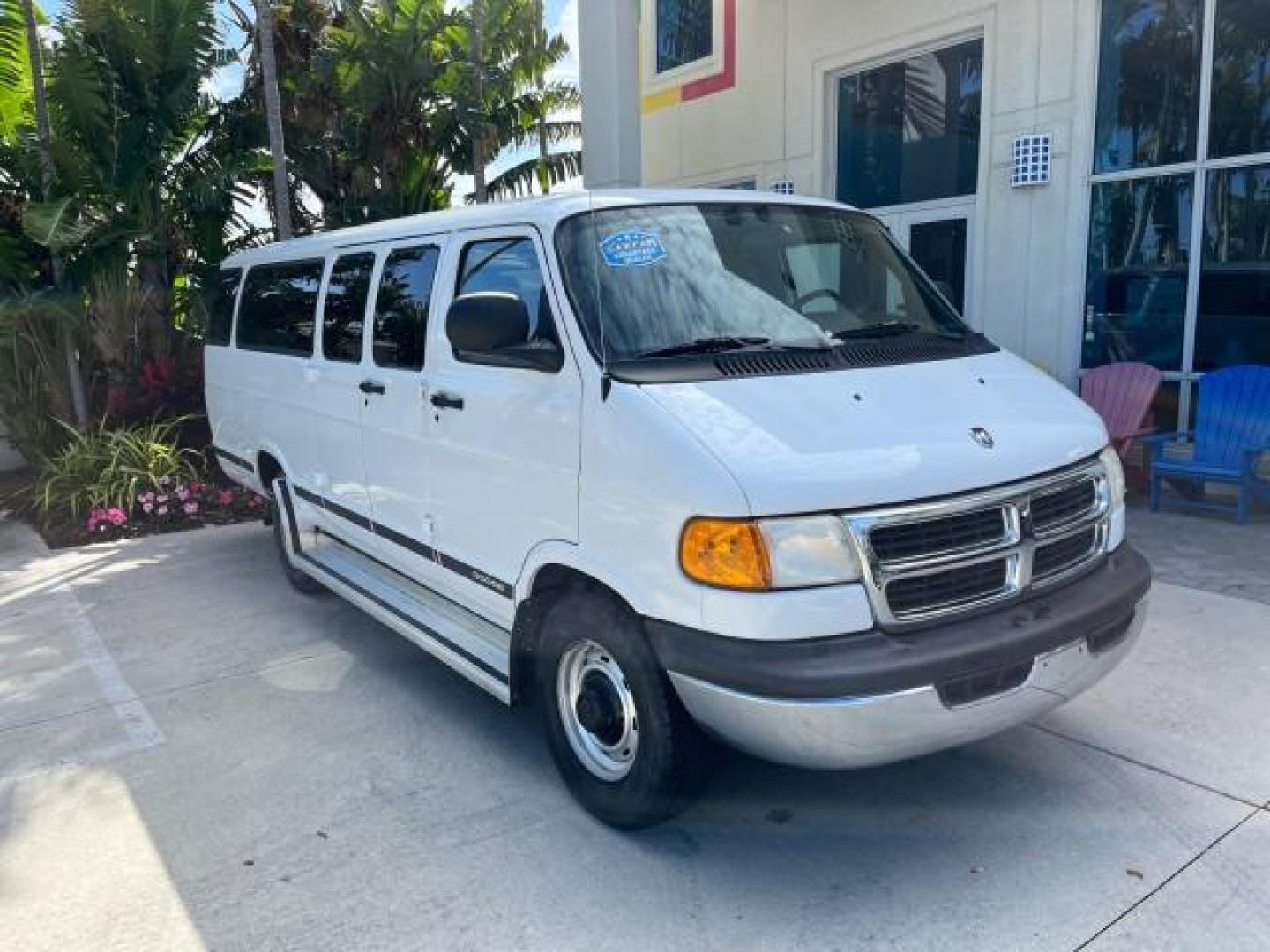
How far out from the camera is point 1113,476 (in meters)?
3.59

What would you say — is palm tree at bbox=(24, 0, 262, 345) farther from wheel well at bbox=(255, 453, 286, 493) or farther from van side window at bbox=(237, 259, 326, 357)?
wheel well at bbox=(255, 453, 286, 493)

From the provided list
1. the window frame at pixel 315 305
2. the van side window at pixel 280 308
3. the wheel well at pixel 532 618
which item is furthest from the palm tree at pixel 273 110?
the wheel well at pixel 532 618

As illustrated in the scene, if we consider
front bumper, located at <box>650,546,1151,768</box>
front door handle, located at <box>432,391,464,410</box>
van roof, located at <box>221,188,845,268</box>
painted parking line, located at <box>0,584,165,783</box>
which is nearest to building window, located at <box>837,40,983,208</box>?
van roof, located at <box>221,188,845,268</box>

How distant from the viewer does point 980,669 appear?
290 centimetres

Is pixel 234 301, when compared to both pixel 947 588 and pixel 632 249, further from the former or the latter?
pixel 947 588

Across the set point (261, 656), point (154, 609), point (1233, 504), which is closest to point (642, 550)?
point (261, 656)

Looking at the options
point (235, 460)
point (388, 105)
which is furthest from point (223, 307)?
point (388, 105)

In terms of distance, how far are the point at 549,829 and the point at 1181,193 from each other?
746cm

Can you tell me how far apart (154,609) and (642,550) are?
4.26 metres

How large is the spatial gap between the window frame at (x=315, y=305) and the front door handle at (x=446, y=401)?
5.07 ft

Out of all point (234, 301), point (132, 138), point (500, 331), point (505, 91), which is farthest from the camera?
point (505, 91)

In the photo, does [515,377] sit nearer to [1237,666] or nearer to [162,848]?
[162,848]

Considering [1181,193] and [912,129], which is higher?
[912,129]

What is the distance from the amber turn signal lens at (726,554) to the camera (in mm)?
2803
